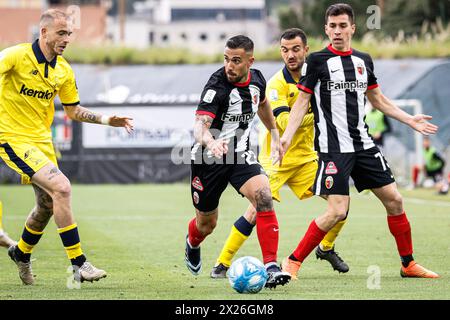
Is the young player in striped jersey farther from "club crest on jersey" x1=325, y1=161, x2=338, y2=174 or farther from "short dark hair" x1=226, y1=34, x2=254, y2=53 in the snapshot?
"short dark hair" x1=226, y1=34, x2=254, y2=53

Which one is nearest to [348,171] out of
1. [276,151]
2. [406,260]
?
[276,151]

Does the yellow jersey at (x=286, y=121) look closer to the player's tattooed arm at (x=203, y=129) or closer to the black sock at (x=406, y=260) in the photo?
the player's tattooed arm at (x=203, y=129)

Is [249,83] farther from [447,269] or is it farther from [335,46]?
[447,269]

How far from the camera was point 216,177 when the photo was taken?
888 cm

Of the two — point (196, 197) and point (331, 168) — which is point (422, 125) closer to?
point (331, 168)

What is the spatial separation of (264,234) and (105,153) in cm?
1852

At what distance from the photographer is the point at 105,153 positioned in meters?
26.7

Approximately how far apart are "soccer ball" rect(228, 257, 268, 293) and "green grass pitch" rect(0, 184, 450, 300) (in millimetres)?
85

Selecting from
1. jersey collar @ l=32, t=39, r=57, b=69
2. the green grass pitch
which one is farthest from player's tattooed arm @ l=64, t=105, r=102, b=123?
the green grass pitch

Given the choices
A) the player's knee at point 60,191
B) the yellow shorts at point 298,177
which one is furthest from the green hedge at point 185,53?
the player's knee at point 60,191

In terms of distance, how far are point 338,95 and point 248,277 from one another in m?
1.89

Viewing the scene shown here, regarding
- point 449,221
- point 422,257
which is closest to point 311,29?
point 449,221

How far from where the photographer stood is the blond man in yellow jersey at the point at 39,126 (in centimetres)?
859

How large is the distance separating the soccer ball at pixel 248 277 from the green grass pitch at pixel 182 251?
0.28 ft
